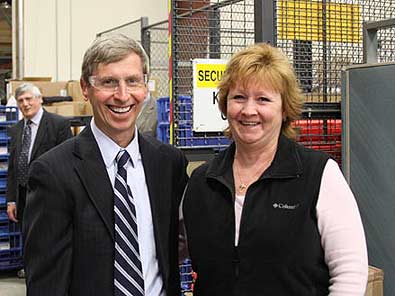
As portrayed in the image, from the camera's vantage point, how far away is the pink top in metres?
1.35

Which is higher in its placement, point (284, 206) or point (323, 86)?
point (323, 86)

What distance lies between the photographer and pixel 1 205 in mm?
5129

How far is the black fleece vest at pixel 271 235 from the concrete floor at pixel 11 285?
3.58m

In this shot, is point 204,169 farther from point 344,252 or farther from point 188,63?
point 188,63

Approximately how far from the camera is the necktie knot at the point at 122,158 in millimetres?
1483

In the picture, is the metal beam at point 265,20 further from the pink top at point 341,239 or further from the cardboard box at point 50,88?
the cardboard box at point 50,88

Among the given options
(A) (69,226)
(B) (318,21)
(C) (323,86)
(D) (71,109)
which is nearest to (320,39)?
(B) (318,21)

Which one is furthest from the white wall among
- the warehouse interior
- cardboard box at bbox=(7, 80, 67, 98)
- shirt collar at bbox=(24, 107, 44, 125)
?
the warehouse interior

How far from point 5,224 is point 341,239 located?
14.2 feet

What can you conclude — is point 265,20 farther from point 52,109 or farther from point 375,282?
point 52,109

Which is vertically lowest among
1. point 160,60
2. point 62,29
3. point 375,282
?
point 375,282

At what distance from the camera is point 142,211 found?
149 centimetres

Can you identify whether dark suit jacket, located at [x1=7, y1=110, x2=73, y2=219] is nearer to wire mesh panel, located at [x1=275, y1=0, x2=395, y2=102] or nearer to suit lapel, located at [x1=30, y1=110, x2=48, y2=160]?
suit lapel, located at [x1=30, y1=110, x2=48, y2=160]

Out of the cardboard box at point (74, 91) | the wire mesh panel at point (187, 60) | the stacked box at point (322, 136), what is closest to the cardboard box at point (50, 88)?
the cardboard box at point (74, 91)
